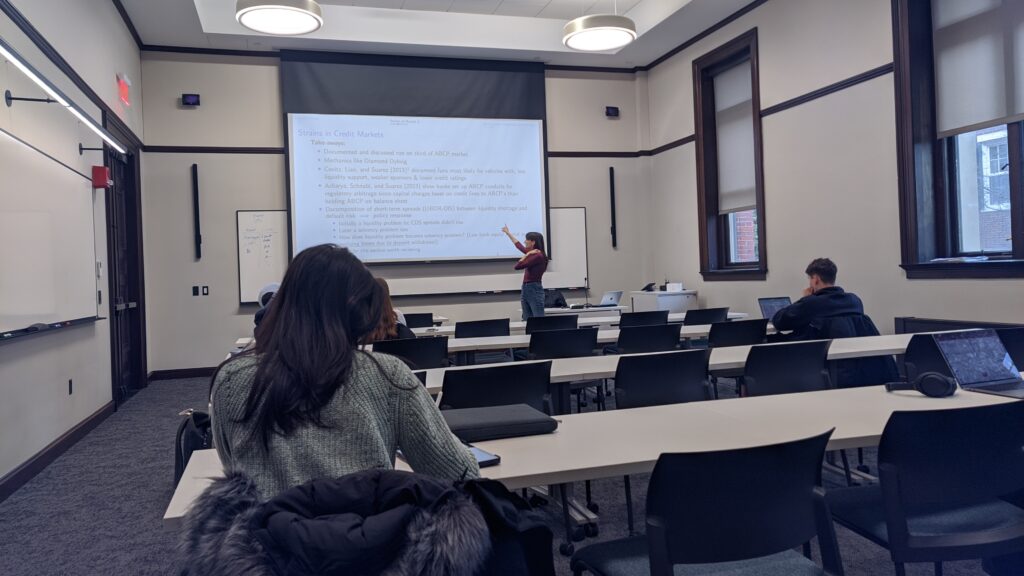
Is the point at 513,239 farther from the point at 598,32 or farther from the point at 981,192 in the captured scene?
the point at 981,192

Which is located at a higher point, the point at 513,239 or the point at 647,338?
the point at 513,239

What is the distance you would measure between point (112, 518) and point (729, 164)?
6756 millimetres

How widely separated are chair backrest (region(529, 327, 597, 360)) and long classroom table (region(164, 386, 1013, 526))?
5.92 ft

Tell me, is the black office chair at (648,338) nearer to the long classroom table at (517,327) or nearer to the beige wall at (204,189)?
the long classroom table at (517,327)

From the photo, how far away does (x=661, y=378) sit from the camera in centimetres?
314

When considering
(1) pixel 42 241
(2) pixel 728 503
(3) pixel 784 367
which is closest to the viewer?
(2) pixel 728 503

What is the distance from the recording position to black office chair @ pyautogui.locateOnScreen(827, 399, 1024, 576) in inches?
63.6

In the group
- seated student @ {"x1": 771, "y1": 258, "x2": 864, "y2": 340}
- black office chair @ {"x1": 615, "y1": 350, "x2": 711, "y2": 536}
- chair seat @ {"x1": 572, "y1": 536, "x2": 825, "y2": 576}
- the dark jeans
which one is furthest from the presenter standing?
chair seat @ {"x1": 572, "y1": 536, "x2": 825, "y2": 576}

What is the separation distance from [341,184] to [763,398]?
6328 millimetres

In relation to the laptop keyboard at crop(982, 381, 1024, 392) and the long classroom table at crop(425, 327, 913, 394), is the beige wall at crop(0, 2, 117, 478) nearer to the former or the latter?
the long classroom table at crop(425, 327, 913, 394)

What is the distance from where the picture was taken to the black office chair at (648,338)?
433 centimetres

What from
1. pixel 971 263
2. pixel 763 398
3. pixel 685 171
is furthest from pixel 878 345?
Answer: pixel 685 171

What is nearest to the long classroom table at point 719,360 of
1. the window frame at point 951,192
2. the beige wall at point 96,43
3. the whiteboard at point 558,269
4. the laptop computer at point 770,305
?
the window frame at point 951,192

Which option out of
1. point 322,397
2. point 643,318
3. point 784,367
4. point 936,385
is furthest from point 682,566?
point 643,318
